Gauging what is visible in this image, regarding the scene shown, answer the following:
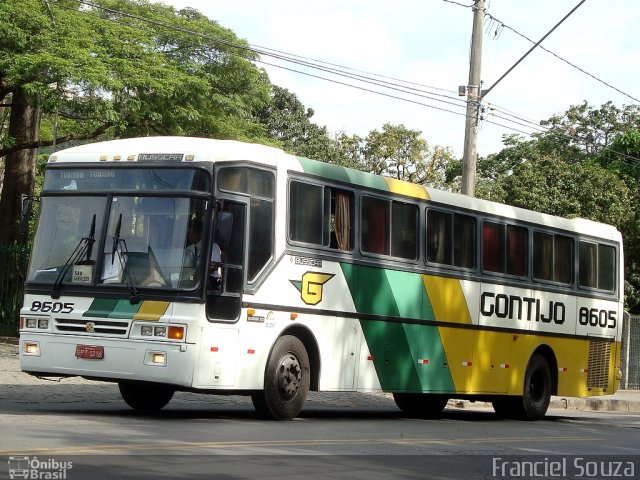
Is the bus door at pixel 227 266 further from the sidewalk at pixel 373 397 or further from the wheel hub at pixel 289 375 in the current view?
the sidewalk at pixel 373 397

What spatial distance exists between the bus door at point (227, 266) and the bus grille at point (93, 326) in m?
1.01

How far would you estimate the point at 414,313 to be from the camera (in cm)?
1593

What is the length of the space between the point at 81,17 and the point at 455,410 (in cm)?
1198

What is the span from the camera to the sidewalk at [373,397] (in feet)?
57.5

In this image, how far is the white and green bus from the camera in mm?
12547

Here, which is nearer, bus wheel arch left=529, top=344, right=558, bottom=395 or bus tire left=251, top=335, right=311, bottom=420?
bus tire left=251, top=335, right=311, bottom=420

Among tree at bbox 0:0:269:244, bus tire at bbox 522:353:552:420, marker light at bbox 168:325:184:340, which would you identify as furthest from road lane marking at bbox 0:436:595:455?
tree at bbox 0:0:269:244

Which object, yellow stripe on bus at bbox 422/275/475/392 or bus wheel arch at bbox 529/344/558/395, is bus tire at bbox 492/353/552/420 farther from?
yellow stripe on bus at bbox 422/275/475/392

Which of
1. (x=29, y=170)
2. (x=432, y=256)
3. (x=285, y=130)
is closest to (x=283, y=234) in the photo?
(x=432, y=256)

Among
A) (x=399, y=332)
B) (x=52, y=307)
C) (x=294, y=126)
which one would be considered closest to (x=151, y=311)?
(x=52, y=307)

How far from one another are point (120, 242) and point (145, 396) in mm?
2574

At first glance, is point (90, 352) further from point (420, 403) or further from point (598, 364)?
point (598, 364)

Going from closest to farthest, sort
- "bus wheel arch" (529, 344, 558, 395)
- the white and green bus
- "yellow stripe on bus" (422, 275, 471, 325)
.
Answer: the white and green bus → "yellow stripe on bus" (422, 275, 471, 325) → "bus wheel arch" (529, 344, 558, 395)

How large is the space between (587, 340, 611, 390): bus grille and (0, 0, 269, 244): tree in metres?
10.4
